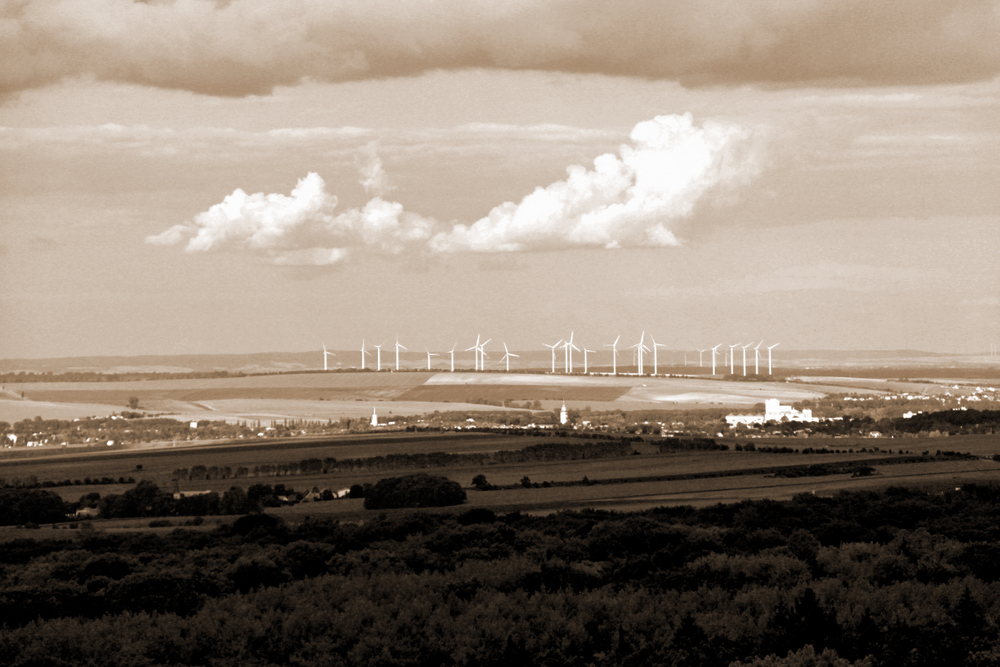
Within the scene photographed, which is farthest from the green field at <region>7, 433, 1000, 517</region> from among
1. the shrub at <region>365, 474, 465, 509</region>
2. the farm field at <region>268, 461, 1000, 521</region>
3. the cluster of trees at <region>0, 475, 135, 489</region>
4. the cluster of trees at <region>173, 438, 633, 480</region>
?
the cluster of trees at <region>173, 438, 633, 480</region>

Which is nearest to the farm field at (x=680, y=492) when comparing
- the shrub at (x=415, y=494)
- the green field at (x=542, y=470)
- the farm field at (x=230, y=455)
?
the green field at (x=542, y=470)

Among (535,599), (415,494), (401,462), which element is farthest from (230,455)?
(535,599)

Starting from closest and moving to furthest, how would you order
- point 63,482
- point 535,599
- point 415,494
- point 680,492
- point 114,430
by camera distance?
point 535,599
point 680,492
point 415,494
point 63,482
point 114,430

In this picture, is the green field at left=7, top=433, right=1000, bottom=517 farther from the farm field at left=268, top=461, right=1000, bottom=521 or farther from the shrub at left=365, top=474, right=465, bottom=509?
the shrub at left=365, top=474, right=465, bottom=509

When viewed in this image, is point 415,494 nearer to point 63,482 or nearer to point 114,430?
point 63,482

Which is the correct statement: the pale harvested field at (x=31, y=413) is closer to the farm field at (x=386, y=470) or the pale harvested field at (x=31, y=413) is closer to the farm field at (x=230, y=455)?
the farm field at (x=230, y=455)
